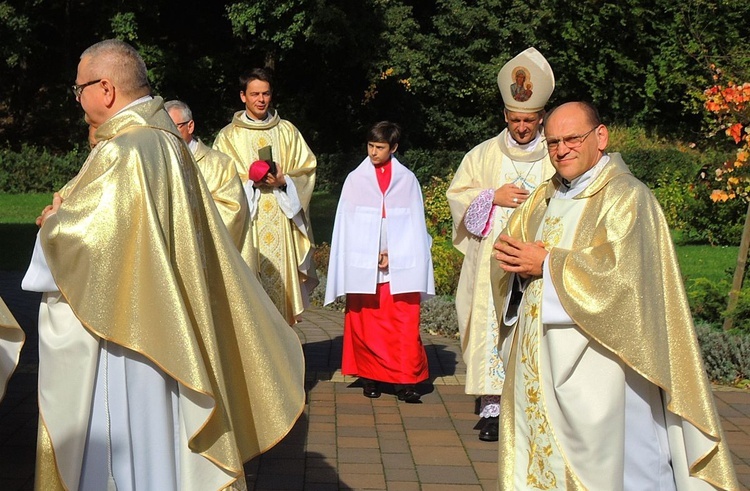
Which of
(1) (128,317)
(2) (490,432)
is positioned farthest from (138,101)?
(2) (490,432)

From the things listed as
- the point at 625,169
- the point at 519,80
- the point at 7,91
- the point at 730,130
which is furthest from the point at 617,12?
the point at 625,169

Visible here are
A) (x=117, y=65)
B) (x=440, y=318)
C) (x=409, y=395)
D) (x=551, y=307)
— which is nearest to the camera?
(x=117, y=65)

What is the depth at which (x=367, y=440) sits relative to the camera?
655cm

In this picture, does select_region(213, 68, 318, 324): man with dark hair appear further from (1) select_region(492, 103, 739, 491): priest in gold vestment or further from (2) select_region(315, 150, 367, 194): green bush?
(2) select_region(315, 150, 367, 194): green bush

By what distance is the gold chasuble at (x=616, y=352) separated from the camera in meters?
4.08

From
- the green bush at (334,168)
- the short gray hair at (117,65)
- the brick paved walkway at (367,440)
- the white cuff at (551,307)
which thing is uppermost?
the short gray hair at (117,65)

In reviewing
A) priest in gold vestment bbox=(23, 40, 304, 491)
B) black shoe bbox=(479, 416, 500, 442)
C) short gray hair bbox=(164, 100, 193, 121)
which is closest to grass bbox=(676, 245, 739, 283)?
black shoe bbox=(479, 416, 500, 442)

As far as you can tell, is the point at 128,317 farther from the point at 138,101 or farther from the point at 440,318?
A: the point at 440,318

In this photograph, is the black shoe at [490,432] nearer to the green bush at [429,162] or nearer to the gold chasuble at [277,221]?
the gold chasuble at [277,221]

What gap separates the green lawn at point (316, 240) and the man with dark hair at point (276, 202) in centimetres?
442

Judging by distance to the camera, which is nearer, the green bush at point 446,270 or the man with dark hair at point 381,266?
the man with dark hair at point 381,266

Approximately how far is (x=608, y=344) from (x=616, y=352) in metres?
0.04

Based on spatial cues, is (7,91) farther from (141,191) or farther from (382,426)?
(141,191)

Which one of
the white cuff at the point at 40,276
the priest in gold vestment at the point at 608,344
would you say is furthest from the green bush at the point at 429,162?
the white cuff at the point at 40,276
